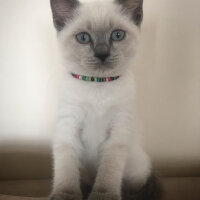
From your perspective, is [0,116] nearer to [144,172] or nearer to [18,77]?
[18,77]

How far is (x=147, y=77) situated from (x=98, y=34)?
563 mm

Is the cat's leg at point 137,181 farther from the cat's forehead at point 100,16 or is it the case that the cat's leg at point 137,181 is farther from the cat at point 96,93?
the cat's forehead at point 100,16

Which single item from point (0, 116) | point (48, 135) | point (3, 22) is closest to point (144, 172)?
point (48, 135)

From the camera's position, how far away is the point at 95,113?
107cm

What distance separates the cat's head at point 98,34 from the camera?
40.0 inches

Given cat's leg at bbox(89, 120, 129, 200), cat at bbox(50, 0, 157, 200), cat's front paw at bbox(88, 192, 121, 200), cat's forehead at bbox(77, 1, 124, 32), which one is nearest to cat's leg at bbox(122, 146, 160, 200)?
cat at bbox(50, 0, 157, 200)

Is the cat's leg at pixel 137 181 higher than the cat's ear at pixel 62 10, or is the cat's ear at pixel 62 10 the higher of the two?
the cat's ear at pixel 62 10

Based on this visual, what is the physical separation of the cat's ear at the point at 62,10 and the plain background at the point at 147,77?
0.36 metres

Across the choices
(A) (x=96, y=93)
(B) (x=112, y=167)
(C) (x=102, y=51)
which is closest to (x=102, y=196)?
(B) (x=112, y=167)

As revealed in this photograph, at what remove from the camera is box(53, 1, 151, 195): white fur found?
1.05 meters

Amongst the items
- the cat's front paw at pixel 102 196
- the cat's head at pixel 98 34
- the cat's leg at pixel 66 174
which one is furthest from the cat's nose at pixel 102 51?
the cat's front paw at pixel 102 196

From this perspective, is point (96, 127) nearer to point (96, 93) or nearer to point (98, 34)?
point (96, 93)

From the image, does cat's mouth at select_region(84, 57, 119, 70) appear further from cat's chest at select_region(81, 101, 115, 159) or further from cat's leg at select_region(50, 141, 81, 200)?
cat's leg at select_region(50, 141, 81, 200)

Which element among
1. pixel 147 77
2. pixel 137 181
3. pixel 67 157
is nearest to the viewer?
pixel 67 157
